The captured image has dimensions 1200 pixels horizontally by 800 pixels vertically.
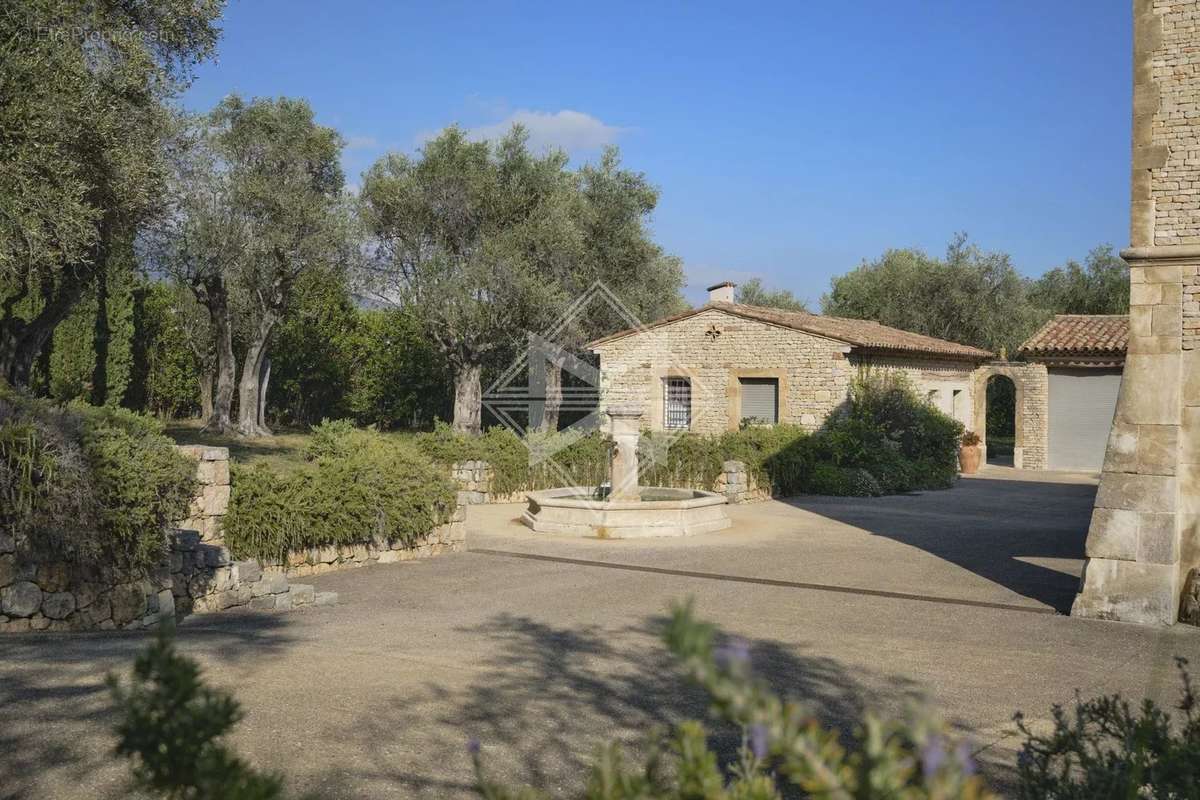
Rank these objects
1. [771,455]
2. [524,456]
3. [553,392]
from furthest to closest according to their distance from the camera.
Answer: [553,392]
[771,455]
[524,456]

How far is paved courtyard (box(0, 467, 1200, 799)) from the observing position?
4.43m

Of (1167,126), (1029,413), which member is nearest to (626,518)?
(1167,126)

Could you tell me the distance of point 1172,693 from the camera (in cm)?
599

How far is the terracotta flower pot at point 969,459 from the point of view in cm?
2422

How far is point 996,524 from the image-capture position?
1448 cm

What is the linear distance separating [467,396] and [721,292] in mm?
7031

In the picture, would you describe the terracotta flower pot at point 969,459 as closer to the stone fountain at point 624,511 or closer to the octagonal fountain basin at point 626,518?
the stone fountain at point 624,511

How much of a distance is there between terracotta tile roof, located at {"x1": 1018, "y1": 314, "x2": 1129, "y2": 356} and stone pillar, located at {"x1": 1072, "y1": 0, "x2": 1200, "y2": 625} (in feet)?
47.2

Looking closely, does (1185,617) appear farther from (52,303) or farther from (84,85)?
(52,303)

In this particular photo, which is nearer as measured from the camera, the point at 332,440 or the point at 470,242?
the point at 332,440

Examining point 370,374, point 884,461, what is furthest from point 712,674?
point 370,374

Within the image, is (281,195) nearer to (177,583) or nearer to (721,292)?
(721,292)

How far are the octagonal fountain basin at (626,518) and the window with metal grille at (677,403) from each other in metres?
9.18

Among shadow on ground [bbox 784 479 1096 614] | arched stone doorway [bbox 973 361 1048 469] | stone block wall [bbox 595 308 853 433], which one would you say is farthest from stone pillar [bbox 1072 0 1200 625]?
arched stone doorway [bbox 973 361 1048 469]
